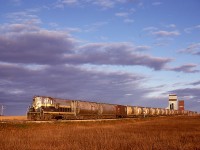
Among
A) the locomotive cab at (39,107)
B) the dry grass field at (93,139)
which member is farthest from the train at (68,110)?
the dry grass field at (93,139)

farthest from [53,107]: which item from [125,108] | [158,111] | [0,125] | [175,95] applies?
[175,95]

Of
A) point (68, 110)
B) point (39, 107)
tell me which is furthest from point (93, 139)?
point (68, 110)

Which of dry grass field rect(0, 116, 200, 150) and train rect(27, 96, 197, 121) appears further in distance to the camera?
train rect(27, 96, 197, 121)

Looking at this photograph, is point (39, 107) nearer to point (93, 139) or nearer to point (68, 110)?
point (68, 110)

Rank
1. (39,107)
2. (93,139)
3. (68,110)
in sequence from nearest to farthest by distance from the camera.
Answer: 1. (93,139)
2. (39,107)
3. (68,110)

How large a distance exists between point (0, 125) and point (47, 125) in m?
5.38

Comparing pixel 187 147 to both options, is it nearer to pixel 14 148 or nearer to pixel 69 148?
pixel 69 148

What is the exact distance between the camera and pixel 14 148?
43.3 ft

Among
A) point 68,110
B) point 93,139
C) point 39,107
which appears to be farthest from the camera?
point 68,110

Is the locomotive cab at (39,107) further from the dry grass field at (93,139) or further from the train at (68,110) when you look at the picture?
the dry grass field at (93,139)

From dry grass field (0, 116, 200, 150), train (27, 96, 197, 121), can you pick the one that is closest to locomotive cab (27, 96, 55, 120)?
train (27, 96, 197, 121)

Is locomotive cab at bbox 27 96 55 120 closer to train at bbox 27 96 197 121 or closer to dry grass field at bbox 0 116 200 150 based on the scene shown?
train at bbox 27 96 197 121

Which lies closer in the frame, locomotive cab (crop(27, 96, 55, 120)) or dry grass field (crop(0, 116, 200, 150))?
dry grass field (crop(0, 116, 200, 150))

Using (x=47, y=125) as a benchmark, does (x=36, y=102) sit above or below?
above
